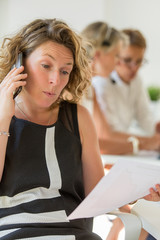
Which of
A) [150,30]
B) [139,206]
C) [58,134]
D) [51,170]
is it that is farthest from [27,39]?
[150,30]

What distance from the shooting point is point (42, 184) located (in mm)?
1204

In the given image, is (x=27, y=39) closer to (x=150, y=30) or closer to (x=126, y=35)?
(x=126, y=35)

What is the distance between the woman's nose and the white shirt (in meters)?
1.33

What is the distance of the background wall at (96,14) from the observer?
317cm

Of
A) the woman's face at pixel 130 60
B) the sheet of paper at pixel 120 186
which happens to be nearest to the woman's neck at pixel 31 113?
the sheet of paper at pixel 120 186

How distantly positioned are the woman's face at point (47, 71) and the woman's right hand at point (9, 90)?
5 centimetres

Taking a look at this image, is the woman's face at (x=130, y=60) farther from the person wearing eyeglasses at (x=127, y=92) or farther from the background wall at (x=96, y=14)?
the background wall at (x=96, y=14)

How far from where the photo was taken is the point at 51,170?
1237 millimetres

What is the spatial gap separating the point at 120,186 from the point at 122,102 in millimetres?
1784

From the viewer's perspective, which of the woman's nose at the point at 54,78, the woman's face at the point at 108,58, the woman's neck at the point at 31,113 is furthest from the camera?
the woman's face at the point at 108,58

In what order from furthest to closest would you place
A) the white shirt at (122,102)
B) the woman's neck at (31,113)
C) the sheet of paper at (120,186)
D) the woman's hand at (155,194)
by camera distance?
the white shirt at (122,102) < the woman's neck at (31,113) < the woman's hand at (155,194) < the sheet of paper at (120,186)

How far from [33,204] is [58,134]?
0.29 m

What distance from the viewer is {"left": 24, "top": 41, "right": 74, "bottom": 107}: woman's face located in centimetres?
122

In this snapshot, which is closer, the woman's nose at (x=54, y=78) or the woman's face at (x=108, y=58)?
the woman's nose at (x=54, y=78)
